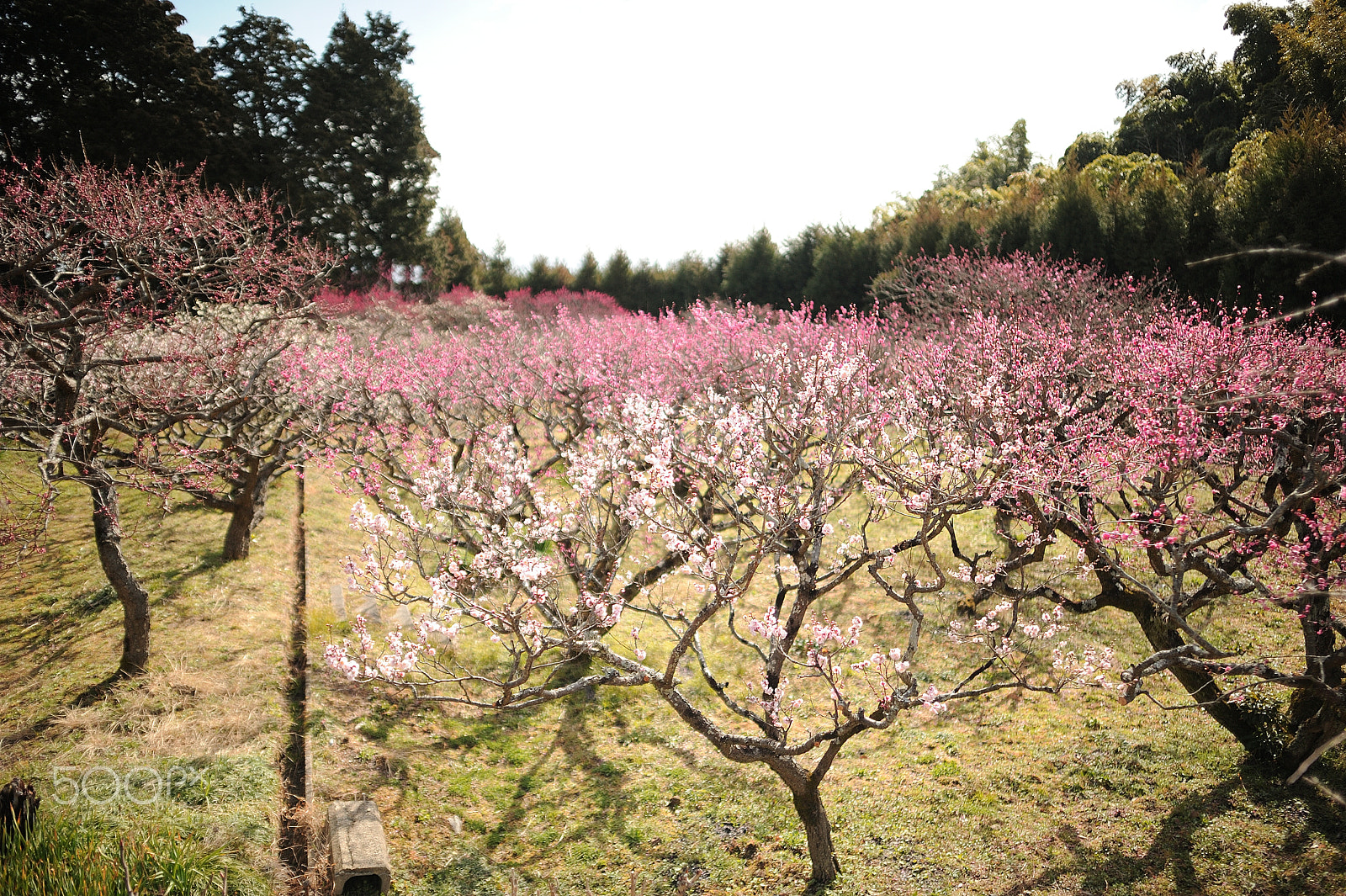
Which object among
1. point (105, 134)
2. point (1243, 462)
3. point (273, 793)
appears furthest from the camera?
point (105, 134)

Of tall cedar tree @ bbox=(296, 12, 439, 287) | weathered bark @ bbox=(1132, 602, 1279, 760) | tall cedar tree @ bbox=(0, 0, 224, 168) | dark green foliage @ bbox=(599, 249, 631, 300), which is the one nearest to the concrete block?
weathered bark @ bbox=(1132, 602, 1279, 760)

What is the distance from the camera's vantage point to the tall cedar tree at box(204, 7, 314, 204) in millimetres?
24266

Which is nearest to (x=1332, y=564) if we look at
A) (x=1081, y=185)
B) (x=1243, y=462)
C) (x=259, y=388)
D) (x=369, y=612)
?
(x=1243, y=462)

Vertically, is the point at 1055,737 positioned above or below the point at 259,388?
below

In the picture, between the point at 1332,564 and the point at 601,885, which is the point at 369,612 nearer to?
the point at 601,885

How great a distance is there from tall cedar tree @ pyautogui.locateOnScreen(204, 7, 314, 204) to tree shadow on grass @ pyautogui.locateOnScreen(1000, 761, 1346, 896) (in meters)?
26.9

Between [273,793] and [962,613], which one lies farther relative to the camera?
[962,613]

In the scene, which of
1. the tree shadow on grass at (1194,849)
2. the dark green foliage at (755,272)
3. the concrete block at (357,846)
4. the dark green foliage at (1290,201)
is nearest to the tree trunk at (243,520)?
the concrete block at (357,846)

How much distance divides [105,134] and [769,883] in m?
24.5

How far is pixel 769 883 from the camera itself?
5262 millimetres

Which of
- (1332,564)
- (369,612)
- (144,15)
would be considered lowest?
(369,612)

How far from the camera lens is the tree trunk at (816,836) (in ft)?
16.8

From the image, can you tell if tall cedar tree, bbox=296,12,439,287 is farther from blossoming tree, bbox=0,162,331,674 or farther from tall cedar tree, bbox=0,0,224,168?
blossoming tree, bbox=0,162,331,674

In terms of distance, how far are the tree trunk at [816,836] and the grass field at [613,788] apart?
0.14m
